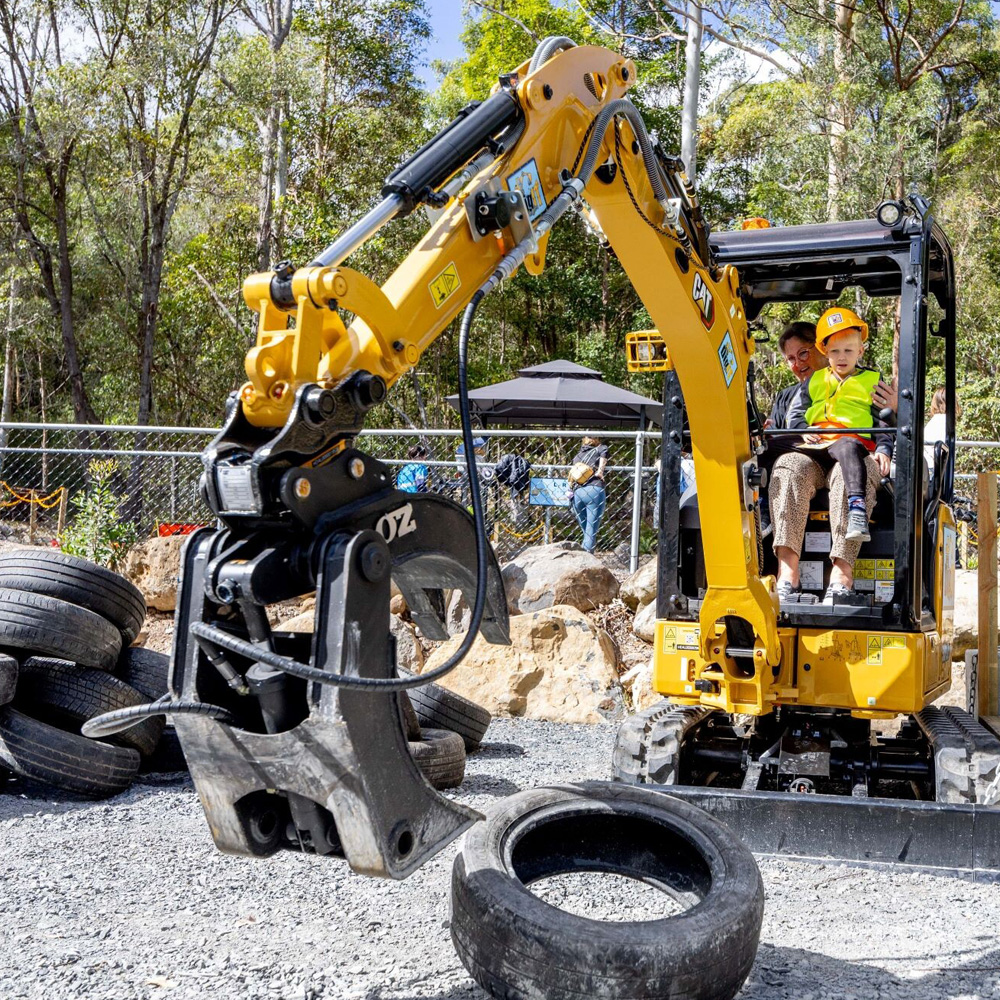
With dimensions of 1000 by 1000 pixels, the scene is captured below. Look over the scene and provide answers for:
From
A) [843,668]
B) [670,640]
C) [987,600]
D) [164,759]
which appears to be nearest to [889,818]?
[843,668]

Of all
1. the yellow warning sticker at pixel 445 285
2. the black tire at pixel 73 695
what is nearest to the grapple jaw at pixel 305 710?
the yellow warning sticker at pixel 445 285

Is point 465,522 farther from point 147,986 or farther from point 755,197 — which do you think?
point 755,197

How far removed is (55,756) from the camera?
5.54 metres

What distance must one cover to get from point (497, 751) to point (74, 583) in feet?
8.97

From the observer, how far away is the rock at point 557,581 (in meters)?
9.84

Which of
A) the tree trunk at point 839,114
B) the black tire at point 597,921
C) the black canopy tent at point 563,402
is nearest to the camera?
the black tire at point 597,921

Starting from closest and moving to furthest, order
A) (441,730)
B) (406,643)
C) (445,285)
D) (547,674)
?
(445,285), (441,730), (547,674), (406,643)

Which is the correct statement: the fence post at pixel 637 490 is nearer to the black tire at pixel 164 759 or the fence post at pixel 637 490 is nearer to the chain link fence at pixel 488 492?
the chain link fence at pixel 488 492

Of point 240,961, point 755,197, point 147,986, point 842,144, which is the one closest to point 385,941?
point 240,961

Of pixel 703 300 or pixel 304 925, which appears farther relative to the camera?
pixel 703 300

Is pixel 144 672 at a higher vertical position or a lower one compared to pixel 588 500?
lower

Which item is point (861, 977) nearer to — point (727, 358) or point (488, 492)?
point (727, 358)

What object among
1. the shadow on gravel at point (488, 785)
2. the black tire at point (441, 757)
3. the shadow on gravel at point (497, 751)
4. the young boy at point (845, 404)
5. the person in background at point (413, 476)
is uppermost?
the young boy at point (845, 404)

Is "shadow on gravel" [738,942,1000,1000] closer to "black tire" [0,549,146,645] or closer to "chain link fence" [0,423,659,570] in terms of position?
"black tire" [0,549,146,645]
